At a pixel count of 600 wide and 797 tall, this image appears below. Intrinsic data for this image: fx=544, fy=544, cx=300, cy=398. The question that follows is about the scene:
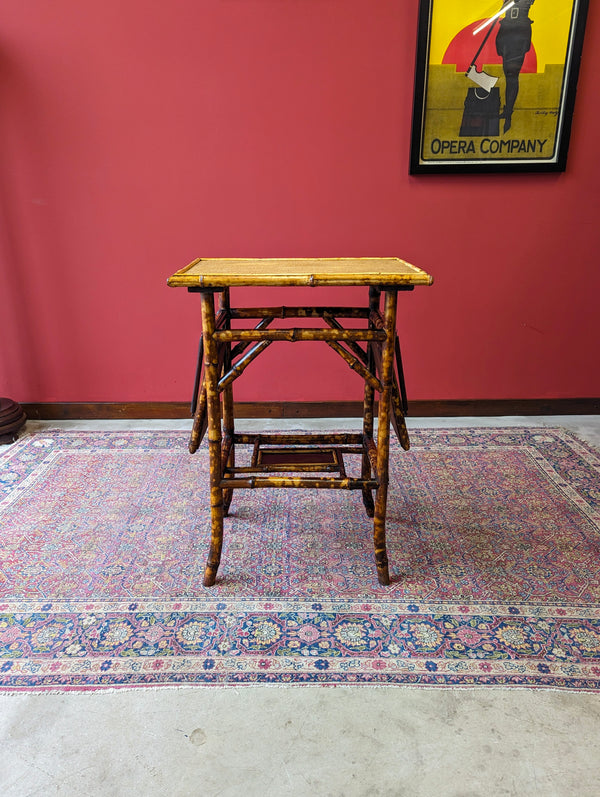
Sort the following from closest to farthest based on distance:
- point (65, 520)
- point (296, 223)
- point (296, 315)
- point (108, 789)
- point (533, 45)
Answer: point (108, 789), point (296, 315), point (65, 520), point (533, 45), point (296, 223)

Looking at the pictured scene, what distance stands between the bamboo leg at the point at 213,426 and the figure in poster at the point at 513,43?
2.16 meters

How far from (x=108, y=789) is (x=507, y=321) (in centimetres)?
288

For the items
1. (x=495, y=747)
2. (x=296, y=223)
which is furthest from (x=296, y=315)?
(x=296, y=223)

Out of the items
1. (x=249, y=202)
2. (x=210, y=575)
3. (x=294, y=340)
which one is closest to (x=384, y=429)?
(x=294, y=340)

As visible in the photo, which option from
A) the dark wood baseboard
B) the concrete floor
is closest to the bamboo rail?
the concrete floor

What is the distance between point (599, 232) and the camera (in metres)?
3.06

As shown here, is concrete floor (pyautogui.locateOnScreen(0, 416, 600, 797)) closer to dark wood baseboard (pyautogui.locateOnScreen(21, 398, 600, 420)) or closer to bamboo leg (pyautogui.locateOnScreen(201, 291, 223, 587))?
bamboo leg (pyautogui.locateOnScreen(201, 291, 223, 587))

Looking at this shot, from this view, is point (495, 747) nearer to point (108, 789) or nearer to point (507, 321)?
point (108, 789)

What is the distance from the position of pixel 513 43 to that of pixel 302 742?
3171mm

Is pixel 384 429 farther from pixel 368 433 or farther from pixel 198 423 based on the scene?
pixel 198 423

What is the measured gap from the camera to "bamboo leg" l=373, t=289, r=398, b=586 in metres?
1.67

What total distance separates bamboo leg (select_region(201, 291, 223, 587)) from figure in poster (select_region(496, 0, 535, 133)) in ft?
7.10

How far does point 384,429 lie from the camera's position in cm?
178

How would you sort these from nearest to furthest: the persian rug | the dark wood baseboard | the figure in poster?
the persian rug
the figure in poster
the dark wood baseboard
